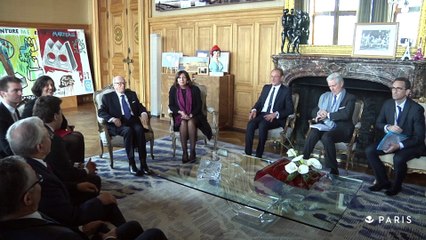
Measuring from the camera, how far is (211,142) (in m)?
5.05

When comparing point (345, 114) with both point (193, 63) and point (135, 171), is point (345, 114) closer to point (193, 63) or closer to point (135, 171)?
point (135, 171)

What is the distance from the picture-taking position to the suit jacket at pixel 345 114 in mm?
3795

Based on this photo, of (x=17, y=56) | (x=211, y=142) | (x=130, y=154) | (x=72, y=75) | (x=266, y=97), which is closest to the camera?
(x=130, y=154)

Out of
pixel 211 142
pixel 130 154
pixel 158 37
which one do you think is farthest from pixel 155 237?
pixel 158 37

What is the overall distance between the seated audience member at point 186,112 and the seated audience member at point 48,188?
86.5 inches

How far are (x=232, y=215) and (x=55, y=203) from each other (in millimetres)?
1570

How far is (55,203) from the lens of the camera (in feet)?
5.55

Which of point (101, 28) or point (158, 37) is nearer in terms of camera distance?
point (158, 37)

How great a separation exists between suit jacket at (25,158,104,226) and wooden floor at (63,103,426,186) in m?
2.77

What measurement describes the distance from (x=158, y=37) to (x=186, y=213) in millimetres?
4370

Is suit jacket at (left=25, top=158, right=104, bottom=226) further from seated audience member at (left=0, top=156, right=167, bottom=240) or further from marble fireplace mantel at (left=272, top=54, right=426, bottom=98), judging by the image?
marble fireplace mantel at (left=272, top=54, right=426, bottom=98)

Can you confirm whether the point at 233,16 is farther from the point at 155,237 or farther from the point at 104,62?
the point at 155,237

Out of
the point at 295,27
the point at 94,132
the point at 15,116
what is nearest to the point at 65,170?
the point at 15,116

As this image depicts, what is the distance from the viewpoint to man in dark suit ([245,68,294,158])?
13.8ft
